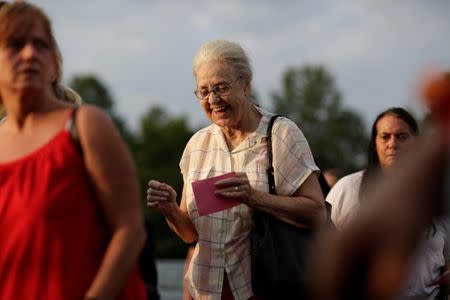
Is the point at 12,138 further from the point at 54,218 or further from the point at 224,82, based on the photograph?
the point at 224,82

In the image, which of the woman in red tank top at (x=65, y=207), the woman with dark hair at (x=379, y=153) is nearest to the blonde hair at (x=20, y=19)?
the woman in red tank top at (x=65, y=207)

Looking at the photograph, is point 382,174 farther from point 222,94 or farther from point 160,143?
point 160,143

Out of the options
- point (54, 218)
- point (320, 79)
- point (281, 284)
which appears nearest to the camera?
point (54, 218)

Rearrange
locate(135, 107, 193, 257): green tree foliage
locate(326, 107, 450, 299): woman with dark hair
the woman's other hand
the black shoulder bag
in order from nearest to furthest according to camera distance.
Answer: the black shoulder bag → the woman's other hand → locate(326, 107, 450, 299): woman with dark hair → locate(135, 107, 193, 257): green tree foliage

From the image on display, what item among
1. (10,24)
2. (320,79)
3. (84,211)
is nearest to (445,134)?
(84,211)

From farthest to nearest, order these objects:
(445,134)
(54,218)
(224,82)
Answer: (224,82), (54,218), (445,134)

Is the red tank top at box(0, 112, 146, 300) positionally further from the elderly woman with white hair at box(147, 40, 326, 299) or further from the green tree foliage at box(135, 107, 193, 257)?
the green tree foliage at box(135, 107, 193, 257)

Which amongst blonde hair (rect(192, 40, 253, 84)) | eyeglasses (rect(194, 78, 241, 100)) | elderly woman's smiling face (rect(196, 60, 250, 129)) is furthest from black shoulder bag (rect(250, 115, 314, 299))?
blonde hair (rect(192, 40, 253, 84))

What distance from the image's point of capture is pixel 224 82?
19.7 ft

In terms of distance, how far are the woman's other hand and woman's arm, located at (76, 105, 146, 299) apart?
185cm

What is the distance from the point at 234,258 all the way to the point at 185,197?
51cm

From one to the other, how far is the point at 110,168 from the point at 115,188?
0.08 metres

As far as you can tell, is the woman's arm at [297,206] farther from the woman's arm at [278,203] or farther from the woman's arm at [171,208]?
the woman's arm at [171,208]

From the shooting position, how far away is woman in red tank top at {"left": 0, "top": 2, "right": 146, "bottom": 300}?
389cm
